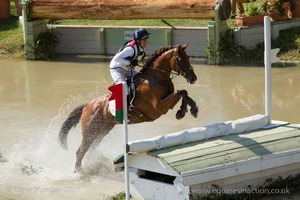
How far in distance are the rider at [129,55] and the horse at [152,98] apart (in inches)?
6.8

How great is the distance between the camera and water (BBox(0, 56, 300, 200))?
8.66 m

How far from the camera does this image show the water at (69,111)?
8.66 m

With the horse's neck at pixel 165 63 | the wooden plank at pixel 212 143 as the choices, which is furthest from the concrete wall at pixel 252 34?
the wooden plank at pixel 212 143

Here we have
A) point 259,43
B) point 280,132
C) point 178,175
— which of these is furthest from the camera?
point 259,43

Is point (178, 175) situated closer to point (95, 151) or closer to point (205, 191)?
point (205, 191)

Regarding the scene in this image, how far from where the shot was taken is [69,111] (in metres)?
12.4

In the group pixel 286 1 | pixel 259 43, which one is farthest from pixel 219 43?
pixel 286 1

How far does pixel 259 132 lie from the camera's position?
793cm

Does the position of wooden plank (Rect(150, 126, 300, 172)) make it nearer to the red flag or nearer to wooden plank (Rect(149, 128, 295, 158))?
wooden plank (Rect(149, 128, 295, 158))

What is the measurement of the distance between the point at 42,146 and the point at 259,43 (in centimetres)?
807

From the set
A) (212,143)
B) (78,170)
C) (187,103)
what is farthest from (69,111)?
(212,143)

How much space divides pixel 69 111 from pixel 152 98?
12.9 feet

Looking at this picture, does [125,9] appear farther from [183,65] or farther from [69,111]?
[183,65]

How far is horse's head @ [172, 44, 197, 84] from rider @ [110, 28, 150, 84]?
415 mm
